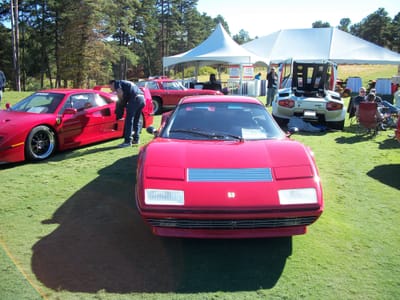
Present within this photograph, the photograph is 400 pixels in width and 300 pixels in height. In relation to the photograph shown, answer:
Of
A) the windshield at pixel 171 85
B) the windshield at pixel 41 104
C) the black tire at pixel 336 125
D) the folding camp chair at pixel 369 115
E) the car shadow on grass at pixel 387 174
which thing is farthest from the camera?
the windshield at pixel 171 85

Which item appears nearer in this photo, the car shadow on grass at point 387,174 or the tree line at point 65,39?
the car shadow on grass at point 387,174

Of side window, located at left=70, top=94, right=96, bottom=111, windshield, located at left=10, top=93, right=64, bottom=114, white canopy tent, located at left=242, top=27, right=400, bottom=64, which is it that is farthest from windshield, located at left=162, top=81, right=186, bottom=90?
white canopy tent, located at left=242, top=27, right=400, bottom=64

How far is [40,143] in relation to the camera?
6285mm

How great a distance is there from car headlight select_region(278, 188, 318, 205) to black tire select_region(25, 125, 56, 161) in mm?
4631

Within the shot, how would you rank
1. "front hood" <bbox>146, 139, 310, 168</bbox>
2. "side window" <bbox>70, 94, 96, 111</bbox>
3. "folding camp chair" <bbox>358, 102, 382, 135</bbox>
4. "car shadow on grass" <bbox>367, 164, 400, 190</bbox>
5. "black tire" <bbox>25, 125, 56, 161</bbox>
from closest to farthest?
"front hood" <bbox>146, 139, 310, 168</bbox>
"car shadow on grass" <bbox>367, 164, 400, 190</bbox>
"black tire" <bbox>25, 125, 56, 161</bbox>
"side window" <bbox>70, 94, 96, 111</bbox>
"folding camp chair" <bbox>358, 102, 382, 135</bbox>

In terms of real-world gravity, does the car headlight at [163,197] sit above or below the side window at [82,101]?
below

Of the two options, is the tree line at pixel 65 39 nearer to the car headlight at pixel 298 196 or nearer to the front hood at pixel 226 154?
the front hood at pixel 226 154

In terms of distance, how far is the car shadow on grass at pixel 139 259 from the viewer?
276 cm

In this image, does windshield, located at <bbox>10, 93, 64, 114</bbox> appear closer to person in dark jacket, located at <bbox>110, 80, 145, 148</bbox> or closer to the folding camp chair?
person in dark jacket, located at <bbox>110, 80, 145, 148</bbox>

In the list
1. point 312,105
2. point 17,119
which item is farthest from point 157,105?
point 17,119

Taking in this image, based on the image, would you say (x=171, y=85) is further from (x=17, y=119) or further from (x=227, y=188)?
(x=227, y=188)

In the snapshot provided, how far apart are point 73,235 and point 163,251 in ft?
3.13

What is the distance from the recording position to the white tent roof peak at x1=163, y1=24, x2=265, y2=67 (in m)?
19.4

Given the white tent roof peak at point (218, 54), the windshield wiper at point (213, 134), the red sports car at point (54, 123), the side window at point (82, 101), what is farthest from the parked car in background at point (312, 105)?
the white tent roof peak at point (218, 54)
